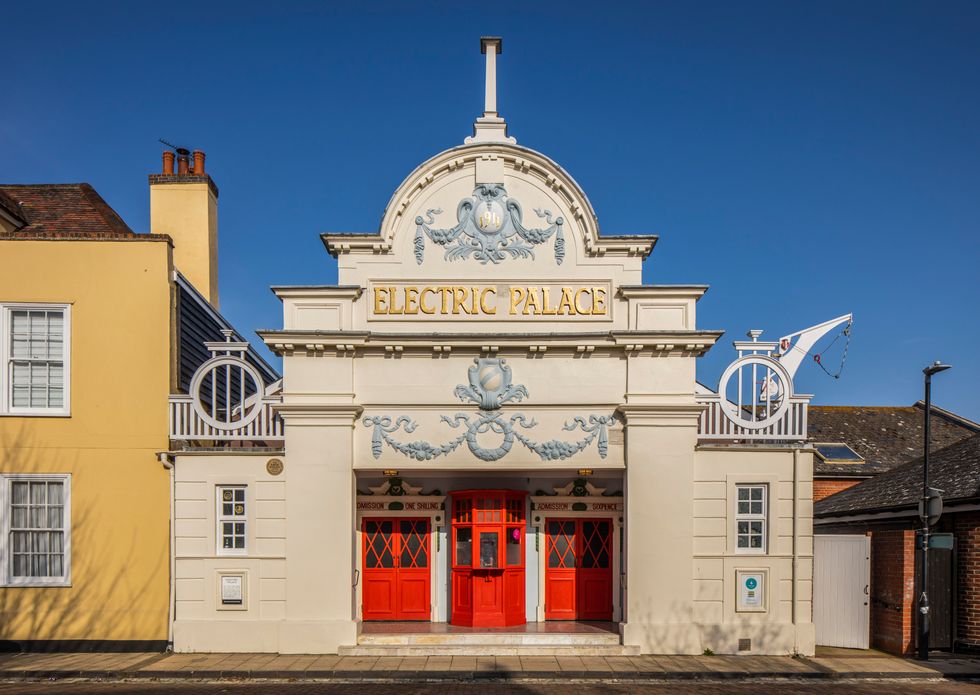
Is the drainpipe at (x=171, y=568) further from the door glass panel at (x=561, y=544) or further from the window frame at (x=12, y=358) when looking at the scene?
the door glass panel at (x=561, y=544)

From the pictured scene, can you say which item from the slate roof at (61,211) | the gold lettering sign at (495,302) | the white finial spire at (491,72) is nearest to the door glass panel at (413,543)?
the gold lettering sign at (495,302)

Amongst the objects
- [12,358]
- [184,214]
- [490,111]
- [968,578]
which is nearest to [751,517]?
[968,578]

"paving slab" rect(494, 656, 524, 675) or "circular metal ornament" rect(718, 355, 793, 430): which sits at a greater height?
"circular metal ornament" rect(718, 355, 793, 430)

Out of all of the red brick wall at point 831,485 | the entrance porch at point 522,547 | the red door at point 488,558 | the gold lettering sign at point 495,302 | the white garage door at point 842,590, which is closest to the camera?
the gold lettering sign at point 495,302

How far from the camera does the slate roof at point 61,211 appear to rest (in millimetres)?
13703

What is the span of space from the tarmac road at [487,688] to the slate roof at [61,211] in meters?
7.64

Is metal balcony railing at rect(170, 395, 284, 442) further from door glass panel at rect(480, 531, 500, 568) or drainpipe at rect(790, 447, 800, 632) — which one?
drainpipe at rect(790, 447, 800, 632)

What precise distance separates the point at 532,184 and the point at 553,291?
2.03 metres

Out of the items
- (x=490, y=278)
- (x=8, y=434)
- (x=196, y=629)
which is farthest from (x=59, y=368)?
(x=490, y=278)

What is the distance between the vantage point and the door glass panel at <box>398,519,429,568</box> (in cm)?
1417

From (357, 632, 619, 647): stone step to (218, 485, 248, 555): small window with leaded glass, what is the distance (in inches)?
109

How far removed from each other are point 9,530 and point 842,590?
1535 centimetres

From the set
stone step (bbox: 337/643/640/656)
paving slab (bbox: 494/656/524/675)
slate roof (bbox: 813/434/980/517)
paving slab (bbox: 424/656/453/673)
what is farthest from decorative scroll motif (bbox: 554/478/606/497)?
slate roof (bbox: 813/434/980/517)

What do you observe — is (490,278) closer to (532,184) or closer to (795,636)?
(532,184)
